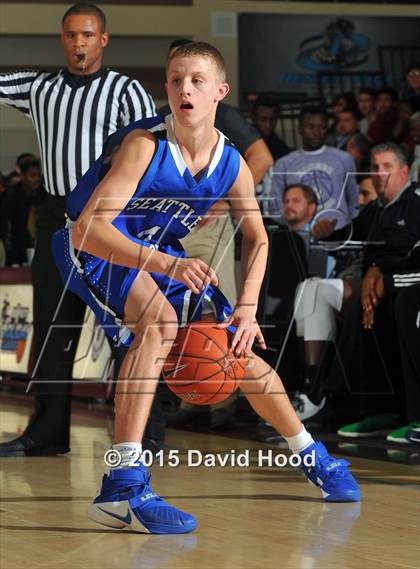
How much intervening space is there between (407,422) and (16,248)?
4664mm

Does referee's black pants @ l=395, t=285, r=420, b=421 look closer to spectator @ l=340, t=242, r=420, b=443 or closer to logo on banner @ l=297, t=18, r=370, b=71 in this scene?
spectator @ l=340, t=242, r=420, b=443

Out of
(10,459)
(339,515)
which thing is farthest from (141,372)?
(10,459)

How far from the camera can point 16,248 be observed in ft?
32.7

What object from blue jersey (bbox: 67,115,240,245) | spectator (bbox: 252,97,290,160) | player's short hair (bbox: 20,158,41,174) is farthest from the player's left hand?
player's short hair (bbox: 20,158,41,174)

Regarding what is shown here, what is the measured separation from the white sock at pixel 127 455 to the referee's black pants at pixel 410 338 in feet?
7.91

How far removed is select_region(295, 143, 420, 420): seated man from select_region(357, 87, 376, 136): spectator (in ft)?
11.9

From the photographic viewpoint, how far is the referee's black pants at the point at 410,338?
592 centimetres

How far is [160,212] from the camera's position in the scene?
12.4 ft

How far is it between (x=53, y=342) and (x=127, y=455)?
1837 mm

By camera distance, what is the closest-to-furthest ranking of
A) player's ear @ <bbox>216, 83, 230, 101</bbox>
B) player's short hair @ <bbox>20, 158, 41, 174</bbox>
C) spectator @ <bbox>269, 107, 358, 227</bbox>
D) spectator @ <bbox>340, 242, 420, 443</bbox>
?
player's ear @ <bbox>216, 83, 230, 101</bbox> → spectator @ <bbox>340, 242, 420, 443</bbox> → spectator @ <bbox>269, 107, 358, 227</bbox> → player's short hair @ <bbox>20, 158, 41, 174</bbox>

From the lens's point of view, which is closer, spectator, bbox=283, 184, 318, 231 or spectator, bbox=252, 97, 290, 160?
spectator, bbox=283, 184, 318, 231

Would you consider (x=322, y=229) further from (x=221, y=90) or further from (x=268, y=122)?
(x=221, y=90)

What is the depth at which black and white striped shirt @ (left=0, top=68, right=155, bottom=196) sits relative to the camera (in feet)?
17.6

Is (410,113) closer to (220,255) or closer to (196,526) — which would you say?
(220,255)
